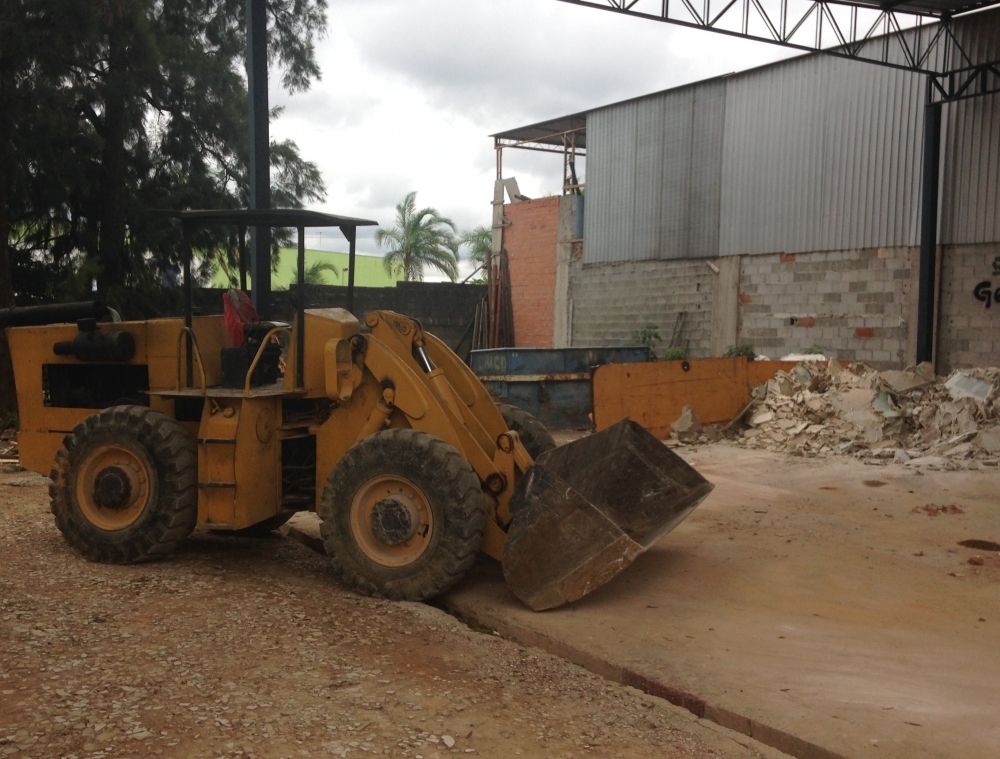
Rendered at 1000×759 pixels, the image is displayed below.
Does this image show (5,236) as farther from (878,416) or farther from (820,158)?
(820,158)

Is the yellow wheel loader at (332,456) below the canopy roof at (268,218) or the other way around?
below

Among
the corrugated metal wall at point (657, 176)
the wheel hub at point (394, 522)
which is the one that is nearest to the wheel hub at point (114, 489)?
the wheel hub at point (394, 522)

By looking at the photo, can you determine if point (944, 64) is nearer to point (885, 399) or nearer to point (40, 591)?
point (885, 399)

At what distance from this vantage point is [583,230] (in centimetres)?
2406

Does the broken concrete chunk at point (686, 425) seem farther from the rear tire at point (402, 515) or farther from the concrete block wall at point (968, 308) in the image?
the rear tire at point (402, 515)

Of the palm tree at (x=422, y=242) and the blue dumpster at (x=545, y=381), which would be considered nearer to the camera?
the blue dumpster at (x=545, y=381)

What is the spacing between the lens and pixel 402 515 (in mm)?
5871

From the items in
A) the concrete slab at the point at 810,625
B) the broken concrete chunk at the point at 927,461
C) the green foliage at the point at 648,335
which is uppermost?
the green foliage at the point at 648,335

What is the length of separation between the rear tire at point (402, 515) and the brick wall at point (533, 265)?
1949 centimetres

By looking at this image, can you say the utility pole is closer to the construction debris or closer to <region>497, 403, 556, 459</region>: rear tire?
the construction debris

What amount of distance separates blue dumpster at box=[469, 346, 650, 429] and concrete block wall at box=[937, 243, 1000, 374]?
228 inches

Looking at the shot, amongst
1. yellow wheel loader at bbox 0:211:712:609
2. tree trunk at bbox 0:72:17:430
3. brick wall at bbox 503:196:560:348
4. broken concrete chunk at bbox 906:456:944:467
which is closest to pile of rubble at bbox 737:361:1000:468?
broken concrete chunk at bbox 906:456:944:467

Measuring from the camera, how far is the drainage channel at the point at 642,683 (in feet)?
13.1

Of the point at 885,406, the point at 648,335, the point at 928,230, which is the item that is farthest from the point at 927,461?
the point at 648,335
